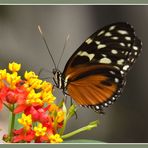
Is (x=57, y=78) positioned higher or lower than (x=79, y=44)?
lower

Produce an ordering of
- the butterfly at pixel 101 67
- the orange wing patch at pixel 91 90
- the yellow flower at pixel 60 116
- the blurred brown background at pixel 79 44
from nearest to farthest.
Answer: the yellow flower at pixel 60 116 → the butterfly at pixel 101 67 → the orange wing patch at pixel 91 90 → the blurred brown background at pixel 79 44

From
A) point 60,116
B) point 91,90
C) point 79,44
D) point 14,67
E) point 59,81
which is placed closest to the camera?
point 60,116

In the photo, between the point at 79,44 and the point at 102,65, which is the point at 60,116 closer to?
the point at 102,65

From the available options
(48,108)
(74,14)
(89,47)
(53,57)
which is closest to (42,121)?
(48,108)

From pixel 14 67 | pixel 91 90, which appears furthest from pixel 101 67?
pixel 14 67

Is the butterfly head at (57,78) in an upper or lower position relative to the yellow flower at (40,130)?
upper

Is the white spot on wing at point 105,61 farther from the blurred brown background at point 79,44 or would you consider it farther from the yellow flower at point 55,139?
the yellow flower at point 55,139

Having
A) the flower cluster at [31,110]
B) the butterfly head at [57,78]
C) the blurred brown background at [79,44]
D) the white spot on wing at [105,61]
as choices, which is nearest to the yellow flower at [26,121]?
the flower cluster at [31,110]
